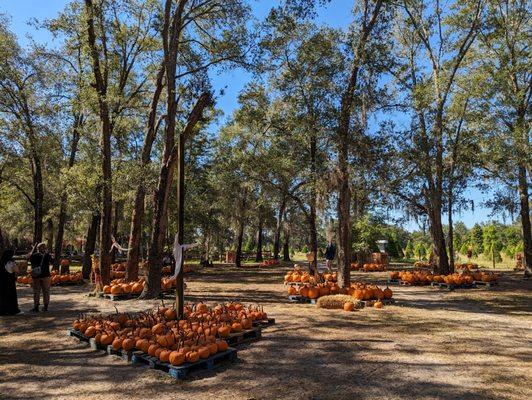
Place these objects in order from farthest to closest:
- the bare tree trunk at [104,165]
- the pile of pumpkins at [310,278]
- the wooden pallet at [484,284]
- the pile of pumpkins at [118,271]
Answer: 1. the pile of pumpkins at [118,271]
2. the wooden pallet at [484,284]
3. the pile of pumpkins at [310,278]
4. the bare tree trunk at [104,165]

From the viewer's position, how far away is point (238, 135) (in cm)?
2942

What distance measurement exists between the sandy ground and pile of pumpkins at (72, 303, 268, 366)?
0.91ft

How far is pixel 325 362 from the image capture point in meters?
5.96

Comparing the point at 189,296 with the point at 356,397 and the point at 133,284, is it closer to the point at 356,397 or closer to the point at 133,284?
the point at 133,284

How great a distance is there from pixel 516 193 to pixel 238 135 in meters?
17.9

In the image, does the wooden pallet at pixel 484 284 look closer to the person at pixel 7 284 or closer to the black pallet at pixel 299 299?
the black pallet at pixel 299 299

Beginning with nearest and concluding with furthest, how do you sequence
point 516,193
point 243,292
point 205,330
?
point 205,330
point 243,292
point 516,193

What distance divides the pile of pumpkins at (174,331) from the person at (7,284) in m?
3.45

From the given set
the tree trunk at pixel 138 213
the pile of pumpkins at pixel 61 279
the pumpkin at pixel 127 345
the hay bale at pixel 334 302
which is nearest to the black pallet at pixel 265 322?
the hay bale at pixel 334 302

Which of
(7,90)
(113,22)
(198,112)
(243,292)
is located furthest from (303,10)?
(7,90)

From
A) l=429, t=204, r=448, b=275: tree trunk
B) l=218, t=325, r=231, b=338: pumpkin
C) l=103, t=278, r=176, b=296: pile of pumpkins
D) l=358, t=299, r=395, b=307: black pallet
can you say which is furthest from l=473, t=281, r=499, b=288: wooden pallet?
l=218, t=325, r=231, b=338: pumpkin

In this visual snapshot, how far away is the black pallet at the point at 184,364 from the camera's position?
17.2ft

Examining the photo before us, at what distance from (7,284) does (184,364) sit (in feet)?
23.5

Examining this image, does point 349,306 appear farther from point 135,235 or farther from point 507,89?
point 507,89
